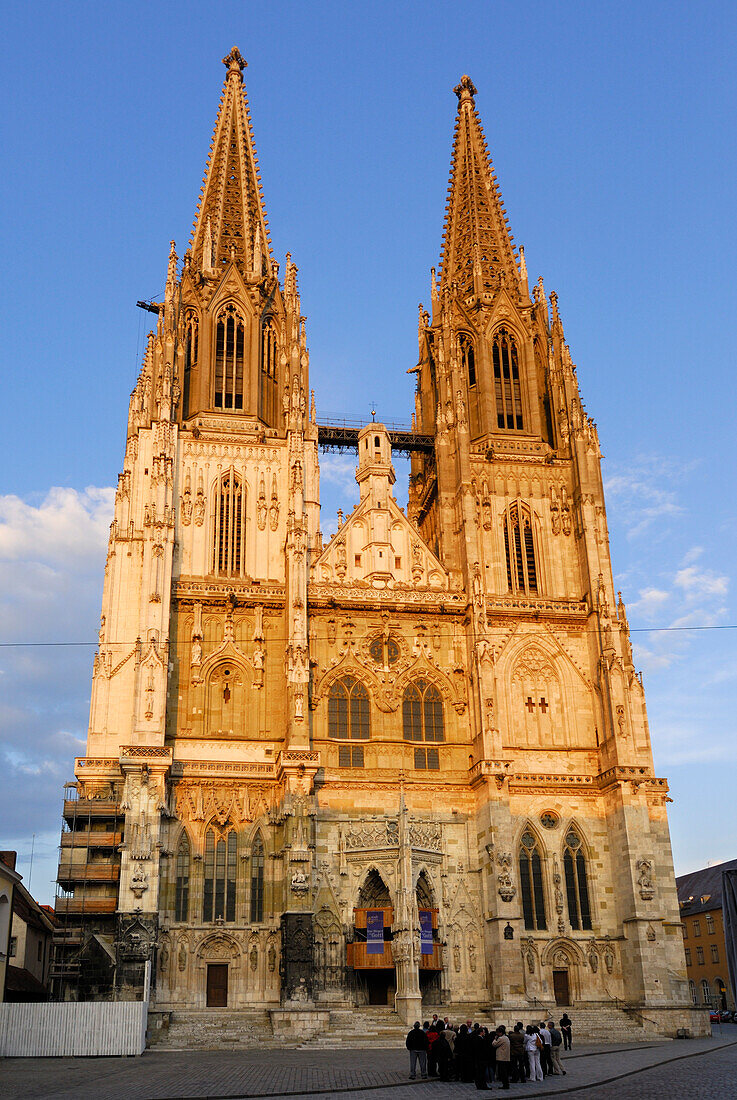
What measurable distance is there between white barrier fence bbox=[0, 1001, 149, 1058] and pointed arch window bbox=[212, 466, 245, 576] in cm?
2095

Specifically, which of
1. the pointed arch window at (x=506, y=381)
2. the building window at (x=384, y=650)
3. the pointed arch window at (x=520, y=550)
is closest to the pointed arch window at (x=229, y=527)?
the building window at (x=384, y=650)

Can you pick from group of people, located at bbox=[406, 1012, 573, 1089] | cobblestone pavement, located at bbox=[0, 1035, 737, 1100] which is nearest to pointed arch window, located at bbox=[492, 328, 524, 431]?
cobblestone pavement, located at bbox=[0, 1035, 737, 1100]

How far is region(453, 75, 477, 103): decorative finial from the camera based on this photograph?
214 feet

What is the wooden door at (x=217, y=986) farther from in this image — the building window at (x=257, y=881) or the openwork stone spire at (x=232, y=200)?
the openwork stone spire at (x=232, y=200)

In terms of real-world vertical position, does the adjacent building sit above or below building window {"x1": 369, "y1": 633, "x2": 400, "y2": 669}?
below

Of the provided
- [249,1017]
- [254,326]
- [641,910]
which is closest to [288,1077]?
[249,1017]

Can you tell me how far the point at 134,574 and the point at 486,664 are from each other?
1580cm

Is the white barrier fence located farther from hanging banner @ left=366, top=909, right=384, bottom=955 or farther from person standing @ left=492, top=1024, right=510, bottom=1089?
person standing @ left=492, top=1024, right=510, bottom=1089

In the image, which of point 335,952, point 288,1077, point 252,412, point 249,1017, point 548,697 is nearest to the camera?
point 288,1077

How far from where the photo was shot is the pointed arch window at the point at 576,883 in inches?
1677

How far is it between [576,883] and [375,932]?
Result: 9047 mm

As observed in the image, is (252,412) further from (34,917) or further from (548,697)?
(34,917)

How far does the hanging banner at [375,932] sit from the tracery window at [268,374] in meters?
24.3

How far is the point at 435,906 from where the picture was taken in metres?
41.6
